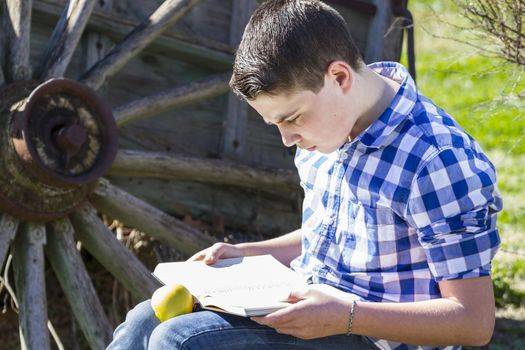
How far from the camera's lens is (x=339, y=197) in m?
2.29

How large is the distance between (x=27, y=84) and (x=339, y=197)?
144cm

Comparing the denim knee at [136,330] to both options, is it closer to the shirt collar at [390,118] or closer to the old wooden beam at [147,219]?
the shirt collar at [390,118]

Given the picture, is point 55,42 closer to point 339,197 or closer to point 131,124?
point 131,124

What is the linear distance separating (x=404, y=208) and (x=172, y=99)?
184 centimetres

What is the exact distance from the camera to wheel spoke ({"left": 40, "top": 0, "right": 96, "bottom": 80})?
336 centimetres

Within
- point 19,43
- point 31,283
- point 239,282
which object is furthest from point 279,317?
point 19,43

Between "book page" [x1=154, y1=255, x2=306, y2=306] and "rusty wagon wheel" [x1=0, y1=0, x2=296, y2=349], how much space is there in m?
0.81

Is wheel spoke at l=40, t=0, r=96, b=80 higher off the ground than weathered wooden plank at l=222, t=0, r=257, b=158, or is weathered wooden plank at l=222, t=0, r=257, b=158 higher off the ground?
wheel spoke at l=40, t=0, r=96, b=80

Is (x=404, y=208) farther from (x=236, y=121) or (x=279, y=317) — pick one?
(x=236, y=121)

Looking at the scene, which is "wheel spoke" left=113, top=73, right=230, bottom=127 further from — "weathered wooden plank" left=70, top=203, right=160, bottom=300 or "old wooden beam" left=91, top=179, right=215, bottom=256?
"weathered wooden plank" left=70, top=203, right=160, bottom=300

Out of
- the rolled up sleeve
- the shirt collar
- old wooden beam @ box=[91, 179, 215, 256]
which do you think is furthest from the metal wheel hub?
the rolled up sleeve

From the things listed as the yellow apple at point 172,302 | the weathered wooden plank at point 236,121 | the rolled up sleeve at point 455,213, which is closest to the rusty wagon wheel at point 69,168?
the weathered wooden plank at point 236,121

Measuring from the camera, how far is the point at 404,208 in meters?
2.10

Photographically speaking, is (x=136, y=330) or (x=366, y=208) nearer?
(x=366, y=208)
